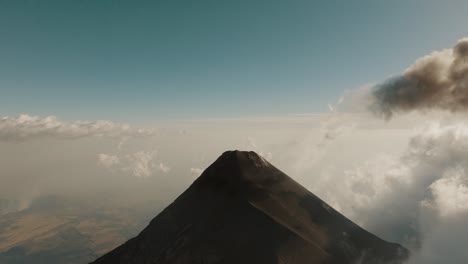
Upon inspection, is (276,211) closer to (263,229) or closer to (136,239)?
(263,229)

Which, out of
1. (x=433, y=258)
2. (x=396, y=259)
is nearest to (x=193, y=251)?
(x=396, y=259)

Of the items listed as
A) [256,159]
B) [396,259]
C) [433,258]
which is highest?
[256,159]

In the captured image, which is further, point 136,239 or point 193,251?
point 136,239

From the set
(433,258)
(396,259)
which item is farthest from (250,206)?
(433,258)

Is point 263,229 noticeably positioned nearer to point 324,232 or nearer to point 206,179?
point 324,232

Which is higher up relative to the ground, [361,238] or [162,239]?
[361,238]

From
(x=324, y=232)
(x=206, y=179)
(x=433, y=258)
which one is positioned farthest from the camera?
(x=433, y=258)

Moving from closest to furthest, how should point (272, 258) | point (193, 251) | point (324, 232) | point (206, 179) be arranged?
point (272, 258)
point (193, 251)
point (324, 232)
point (206, 179)
